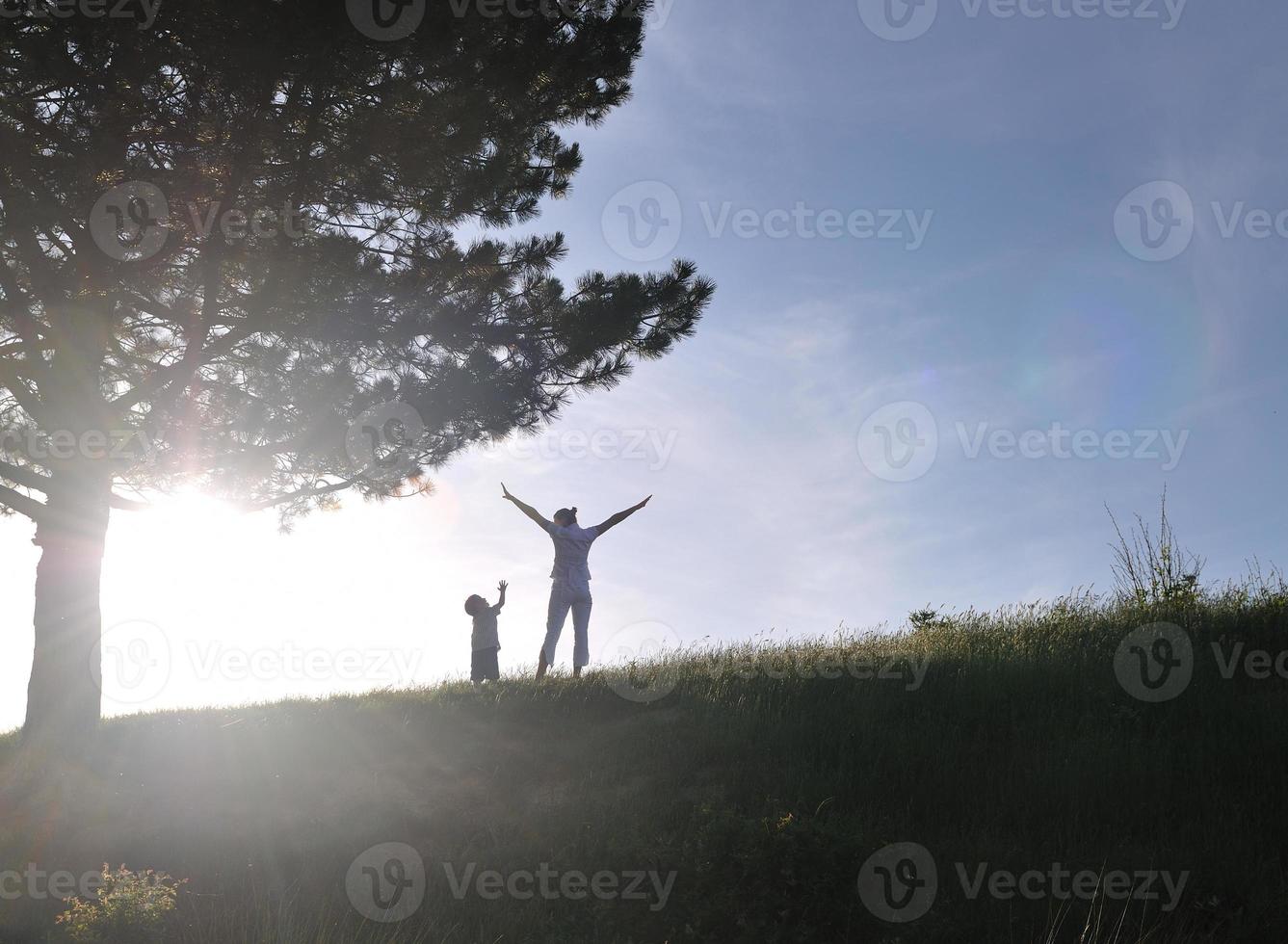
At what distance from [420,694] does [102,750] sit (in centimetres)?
351

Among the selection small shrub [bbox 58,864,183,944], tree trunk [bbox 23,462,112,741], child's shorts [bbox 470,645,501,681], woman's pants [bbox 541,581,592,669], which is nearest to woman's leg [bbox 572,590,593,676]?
woman's pants [bbox 541,581,592,669]

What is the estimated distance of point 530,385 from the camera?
447 inches

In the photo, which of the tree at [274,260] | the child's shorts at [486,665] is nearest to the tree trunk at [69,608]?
the tree at [274,260]

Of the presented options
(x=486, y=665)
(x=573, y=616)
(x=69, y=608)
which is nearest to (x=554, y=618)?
(x=573, y=616)

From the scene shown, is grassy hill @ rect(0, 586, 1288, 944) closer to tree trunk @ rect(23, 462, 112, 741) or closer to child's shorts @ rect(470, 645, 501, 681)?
tree trunk @ rect(23, 462, 112, 741)

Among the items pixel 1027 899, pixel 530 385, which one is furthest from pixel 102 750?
pixel 1027 899

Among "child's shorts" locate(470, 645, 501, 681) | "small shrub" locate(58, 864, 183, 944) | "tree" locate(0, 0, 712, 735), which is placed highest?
"tree" locate(0, 0, 712, 735)

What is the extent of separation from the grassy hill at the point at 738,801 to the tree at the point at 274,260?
3.25 metres

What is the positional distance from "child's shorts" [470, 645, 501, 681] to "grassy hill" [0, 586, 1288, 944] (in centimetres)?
181

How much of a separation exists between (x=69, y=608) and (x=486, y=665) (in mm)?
5126

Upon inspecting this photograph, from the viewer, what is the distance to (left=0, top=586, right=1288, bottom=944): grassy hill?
19.0 feet

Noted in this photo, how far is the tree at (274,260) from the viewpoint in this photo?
29.0 feet

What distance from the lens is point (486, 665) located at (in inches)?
501

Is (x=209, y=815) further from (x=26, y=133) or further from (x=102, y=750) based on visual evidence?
(x=26, y=133)
